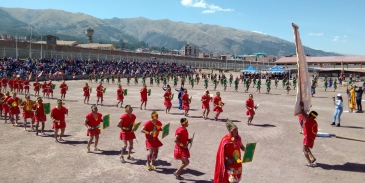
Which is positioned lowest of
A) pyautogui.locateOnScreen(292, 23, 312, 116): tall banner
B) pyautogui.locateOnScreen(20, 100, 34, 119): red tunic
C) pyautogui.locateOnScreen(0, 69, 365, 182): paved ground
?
pyautogui.locateOnScreen(0, 69, 365, 182): paved ground

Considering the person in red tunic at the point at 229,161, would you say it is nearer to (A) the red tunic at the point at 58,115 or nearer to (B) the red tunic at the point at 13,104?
(A) the red tunic at the point at 58,115

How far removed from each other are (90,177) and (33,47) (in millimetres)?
53573

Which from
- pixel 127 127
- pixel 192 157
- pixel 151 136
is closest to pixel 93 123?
pixel 127 127

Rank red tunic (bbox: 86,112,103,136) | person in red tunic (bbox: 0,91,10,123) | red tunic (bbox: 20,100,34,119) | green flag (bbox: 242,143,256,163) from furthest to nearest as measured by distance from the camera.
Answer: person in red tunic (bbox: 0,91,10,123) < red tunic (bbox: 20,100,34,119) < red tunic (bbox: 86,112,103,136) < green flag (bbox: 242,143,256,163)

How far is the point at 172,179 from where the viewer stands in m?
7.86


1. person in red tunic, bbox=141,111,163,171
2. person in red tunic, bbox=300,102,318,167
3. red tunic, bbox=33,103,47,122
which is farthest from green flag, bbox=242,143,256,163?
red tunic, bbox=33,103,47,122

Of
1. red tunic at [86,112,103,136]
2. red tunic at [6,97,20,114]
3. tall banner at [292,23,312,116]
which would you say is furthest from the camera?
red tunic at [6,97,20,114]

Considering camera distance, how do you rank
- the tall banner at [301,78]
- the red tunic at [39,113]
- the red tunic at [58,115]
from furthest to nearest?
the red tunic at [39,113], the red tunic at [58,115], the tall banner at [301,78]

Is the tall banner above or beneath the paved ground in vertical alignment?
above

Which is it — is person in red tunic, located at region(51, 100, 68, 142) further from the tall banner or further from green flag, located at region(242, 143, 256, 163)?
the tall banner

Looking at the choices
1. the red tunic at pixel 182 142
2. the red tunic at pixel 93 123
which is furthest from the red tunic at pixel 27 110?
the red tunic at pixel 182 142

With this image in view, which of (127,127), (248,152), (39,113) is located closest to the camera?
(248,152)

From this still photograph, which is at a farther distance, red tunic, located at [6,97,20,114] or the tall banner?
red tunic, located at [6,97,20,114]

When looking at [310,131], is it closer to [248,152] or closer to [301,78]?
[301,78]
